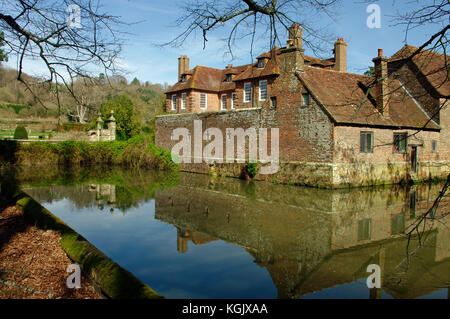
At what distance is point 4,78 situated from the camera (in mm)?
8906

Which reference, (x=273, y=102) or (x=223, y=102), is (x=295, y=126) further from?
(x=223, y=102)

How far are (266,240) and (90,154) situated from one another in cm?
2775

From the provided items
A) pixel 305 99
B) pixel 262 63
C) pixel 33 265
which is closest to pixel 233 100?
pixel 262 63

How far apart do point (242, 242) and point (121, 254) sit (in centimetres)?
276

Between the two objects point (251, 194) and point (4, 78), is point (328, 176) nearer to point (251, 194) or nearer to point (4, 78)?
point (251, 194)

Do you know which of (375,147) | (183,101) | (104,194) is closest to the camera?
(104,194)

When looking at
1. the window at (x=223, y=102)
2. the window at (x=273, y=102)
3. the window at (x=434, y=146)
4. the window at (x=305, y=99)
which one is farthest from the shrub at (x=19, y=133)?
the window at (x=434, y=146)

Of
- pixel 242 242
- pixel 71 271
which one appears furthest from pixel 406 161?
pixel 71 271

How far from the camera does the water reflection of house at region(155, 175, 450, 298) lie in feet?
20.8

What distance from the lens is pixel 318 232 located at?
9.40 meters

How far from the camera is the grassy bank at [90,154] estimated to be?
29234 millimetres

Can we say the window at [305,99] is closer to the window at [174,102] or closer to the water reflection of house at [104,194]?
the water reflection of house at [104,194]

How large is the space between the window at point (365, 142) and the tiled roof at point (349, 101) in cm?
A: 63

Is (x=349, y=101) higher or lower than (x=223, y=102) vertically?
lower
